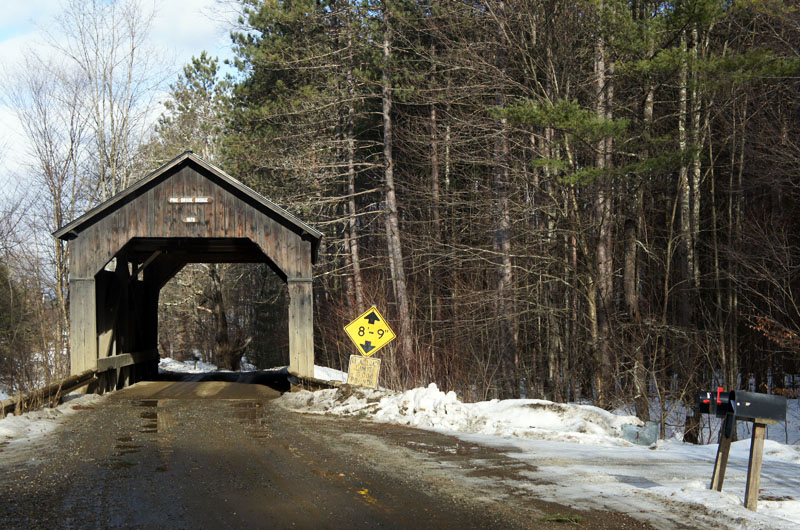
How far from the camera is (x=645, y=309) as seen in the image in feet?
68.5

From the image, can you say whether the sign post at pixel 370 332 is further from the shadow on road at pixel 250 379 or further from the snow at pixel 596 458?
the shadow on road at pixel 250 379

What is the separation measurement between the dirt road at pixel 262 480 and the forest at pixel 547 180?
7.36 meters

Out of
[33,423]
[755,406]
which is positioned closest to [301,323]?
[33,423]

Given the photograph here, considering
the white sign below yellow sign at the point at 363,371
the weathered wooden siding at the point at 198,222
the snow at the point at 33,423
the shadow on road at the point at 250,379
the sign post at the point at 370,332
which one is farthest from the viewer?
the shadow on road at the point at 250,379

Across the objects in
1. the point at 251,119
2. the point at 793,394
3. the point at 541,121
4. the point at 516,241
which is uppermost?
the point at 251,119

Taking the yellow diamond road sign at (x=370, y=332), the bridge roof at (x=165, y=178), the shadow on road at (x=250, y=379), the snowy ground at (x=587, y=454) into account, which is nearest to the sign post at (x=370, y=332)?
the yellow diamond road sign at (x=370, y=332)

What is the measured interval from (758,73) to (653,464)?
30.2 feet

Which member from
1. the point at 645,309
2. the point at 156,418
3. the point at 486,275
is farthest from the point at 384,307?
the point at 156,418

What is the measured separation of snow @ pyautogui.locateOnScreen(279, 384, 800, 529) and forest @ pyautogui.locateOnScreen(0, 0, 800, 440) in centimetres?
459

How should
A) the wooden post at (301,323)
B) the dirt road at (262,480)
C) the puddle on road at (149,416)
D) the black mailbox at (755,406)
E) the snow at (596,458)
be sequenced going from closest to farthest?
the dirt road at (262,480) → the black mailbox at (755,406) → the snow at (596,458) → the puddle on road at (149,416) → the wooden post at (301,323)

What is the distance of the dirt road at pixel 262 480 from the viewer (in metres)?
5.48

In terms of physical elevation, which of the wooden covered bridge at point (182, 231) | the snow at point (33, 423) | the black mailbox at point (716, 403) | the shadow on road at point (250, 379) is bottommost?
the shadow on road at point (250, 379)

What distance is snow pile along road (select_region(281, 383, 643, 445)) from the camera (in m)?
10.0

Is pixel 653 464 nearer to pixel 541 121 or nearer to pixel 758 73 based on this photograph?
pixel 541 121
